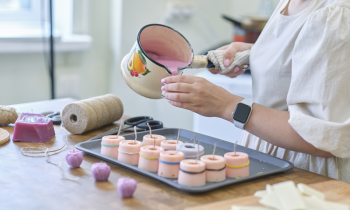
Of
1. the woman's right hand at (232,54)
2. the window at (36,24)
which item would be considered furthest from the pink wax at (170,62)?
the window at (36,24)

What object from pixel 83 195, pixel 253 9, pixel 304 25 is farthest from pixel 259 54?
pixel 253 9

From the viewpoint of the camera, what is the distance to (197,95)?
2.63ft

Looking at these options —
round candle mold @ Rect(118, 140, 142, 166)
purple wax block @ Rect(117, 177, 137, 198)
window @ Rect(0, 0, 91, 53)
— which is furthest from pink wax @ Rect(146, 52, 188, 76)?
window @ Rect(0, 0, 91, 53)

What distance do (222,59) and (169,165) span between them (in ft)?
1.30

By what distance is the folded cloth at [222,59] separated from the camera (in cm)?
94

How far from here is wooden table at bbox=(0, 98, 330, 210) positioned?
0.55 metres

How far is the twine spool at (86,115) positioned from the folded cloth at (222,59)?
32 centimetres

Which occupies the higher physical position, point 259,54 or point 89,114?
point 259,54

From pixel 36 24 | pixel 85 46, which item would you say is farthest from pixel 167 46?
pixel 36 24

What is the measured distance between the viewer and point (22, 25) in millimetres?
1838

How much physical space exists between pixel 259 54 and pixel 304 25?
0.19m

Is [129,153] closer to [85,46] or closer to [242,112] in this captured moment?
[242,112]

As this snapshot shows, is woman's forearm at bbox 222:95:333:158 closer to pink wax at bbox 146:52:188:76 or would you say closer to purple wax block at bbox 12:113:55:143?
pink wax at bbox 146:52:188:76

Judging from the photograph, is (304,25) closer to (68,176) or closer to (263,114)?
(263,114)
